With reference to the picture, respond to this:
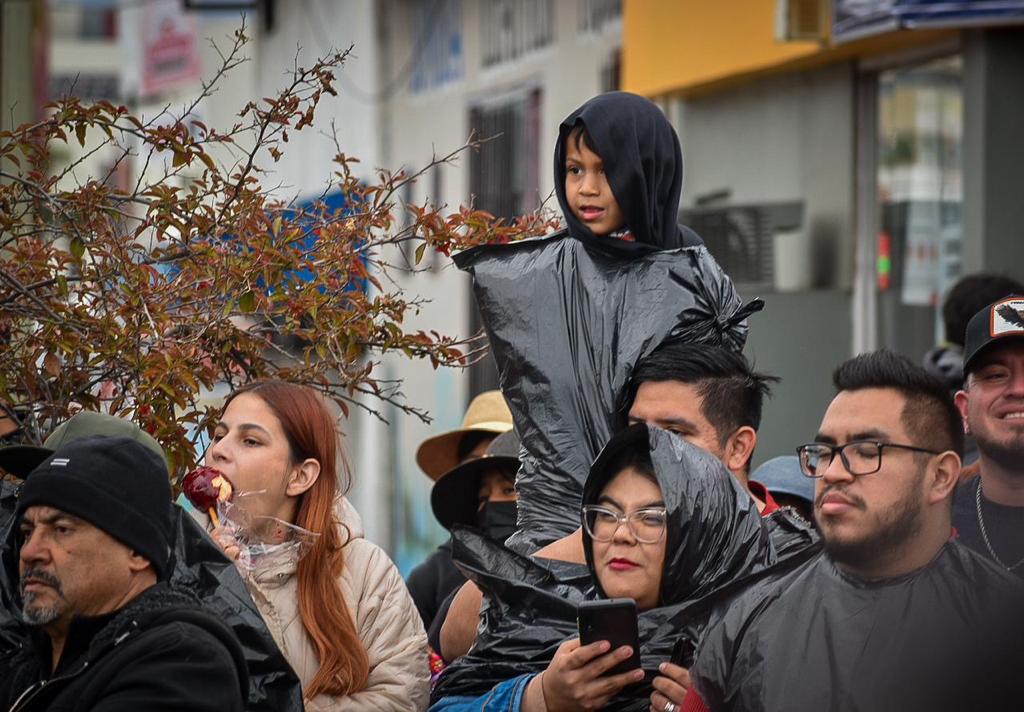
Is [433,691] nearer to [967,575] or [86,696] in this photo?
[86,696]

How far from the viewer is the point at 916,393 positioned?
3.81 m

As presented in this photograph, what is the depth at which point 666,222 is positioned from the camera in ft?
16.9

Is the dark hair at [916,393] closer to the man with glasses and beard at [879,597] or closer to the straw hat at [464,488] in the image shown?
the man with glasses and beard at [879,597]

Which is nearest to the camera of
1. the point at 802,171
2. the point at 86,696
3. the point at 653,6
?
the point at 86,696

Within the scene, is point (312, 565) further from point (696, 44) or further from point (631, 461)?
point (696, 44)

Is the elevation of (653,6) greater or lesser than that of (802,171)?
greater

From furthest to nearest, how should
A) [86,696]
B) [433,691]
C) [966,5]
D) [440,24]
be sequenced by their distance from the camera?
[440,24], [966,5], [433,691], [86,696]

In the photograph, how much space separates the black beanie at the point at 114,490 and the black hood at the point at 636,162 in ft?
5.30

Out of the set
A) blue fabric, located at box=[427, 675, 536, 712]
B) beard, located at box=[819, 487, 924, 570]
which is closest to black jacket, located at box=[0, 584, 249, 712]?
blue fabric, located at box=[427, 675, 536, 712]

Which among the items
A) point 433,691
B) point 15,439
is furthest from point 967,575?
point 15,439

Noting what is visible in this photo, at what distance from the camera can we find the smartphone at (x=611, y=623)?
3902mm

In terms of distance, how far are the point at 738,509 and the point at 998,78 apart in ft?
18.5

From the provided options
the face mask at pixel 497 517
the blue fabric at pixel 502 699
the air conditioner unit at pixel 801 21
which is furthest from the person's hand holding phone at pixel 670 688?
the air conditioner unit at pixel 801 21

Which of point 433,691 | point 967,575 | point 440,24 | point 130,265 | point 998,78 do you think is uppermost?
point 440,24
